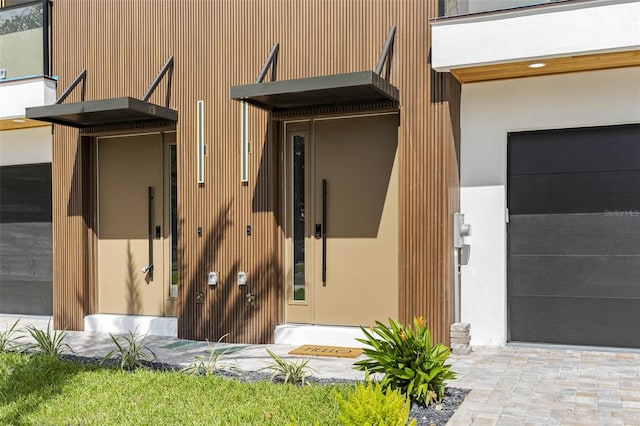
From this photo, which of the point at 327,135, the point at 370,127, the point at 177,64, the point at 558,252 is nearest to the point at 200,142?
the point at 177,64

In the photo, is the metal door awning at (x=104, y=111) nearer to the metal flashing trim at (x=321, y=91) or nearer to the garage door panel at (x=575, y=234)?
the metal flashing trim at (x=321, y=91)

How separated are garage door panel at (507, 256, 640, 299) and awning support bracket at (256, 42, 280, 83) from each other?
3847mm

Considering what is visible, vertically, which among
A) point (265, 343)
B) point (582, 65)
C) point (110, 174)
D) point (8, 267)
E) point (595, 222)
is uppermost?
point (582, 65)

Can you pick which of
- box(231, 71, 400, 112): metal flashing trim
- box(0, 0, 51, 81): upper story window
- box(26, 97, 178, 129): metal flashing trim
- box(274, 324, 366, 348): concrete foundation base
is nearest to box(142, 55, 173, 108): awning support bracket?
box(26, 97, 178, 129): metal flashing trim

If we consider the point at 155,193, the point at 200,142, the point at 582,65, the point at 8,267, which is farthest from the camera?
the point at 8,267

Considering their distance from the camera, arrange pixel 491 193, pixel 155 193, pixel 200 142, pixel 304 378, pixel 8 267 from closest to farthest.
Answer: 1. pixel 304 378
2. pixel 491 193
3. pixel 200 142
4. pixel 155 193
5. pixel 8 267

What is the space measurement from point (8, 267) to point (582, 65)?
9.74 m

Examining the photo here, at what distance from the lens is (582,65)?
6996 mm

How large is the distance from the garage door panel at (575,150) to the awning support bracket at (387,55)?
1759 millimetres

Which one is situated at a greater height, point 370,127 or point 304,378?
point 370,127

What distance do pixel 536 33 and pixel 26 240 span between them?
29.3 ft

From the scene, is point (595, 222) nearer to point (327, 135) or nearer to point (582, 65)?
point (582, 65)

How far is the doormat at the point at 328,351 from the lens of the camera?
7160 mm

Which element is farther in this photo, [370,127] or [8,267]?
[8,267]
